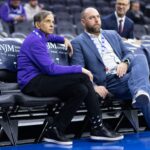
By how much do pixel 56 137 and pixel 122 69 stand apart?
0.96 meters

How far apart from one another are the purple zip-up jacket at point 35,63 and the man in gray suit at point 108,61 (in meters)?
0.46

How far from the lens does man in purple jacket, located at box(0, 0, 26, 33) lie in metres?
9.32

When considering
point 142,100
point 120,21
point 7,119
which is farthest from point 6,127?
point 120,21

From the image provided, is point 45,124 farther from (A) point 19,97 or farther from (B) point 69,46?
(B) point 69,46

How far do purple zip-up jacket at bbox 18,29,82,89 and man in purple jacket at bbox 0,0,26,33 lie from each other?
497 centimetres

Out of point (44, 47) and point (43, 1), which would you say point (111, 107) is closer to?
point (44, 47)

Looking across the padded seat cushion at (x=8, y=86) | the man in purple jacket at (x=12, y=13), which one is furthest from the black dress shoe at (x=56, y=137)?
the man in purple jacket at (x=12, y=13)

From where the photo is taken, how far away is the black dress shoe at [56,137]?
4242mm

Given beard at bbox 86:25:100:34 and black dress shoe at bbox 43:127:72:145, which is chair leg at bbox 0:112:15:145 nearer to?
black dress shoe at bbox 43:127:72:145

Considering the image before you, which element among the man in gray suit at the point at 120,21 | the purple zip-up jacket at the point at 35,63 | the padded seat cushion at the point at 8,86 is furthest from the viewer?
the man in gray suit at the point at 120,21

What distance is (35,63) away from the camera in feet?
14.2

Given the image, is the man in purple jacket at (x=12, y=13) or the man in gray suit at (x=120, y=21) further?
the man in purple jacket at (x=12, y=13)

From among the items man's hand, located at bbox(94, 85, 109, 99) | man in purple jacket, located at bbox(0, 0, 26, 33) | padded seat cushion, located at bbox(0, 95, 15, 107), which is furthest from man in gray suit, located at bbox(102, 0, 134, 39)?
man in purple jacket, located at bbox(0, 0, 26, 33)

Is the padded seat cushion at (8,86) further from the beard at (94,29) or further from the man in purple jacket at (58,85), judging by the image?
the beard at (94,29)
